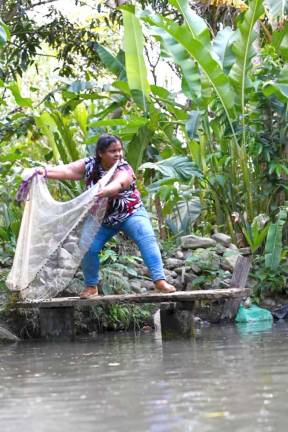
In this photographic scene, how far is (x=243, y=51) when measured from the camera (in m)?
8.60

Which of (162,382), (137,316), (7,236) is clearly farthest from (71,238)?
(162,382)

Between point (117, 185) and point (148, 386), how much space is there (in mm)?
2520

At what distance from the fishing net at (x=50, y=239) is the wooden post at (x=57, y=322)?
13.2 inches

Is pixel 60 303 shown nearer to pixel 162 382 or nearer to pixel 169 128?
pixel 162 382

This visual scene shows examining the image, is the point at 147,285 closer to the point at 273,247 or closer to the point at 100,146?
the point at 273,247

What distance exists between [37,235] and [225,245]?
302 centimetres

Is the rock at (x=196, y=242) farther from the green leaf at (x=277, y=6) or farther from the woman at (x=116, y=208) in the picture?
the green leaf at (x=277, y=6)

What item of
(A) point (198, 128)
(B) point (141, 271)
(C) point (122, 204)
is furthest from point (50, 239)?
(A) point (198, 128)

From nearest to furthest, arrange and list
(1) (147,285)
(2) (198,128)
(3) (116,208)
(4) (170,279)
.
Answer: (3) (116,208) → (1) (147,285) → (4) (170,279) → (2) (198,128)

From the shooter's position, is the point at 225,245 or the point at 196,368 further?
the point at 225,245

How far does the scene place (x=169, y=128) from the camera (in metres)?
9.56

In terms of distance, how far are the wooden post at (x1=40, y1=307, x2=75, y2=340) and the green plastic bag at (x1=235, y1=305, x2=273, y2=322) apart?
1.87 metres

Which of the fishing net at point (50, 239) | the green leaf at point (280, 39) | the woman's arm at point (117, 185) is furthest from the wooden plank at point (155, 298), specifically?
the green leaf at point (280, 39)

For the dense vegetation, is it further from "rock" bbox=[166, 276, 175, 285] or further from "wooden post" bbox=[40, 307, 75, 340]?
"wooden post" bbox=[40, 307, 75, 340]
